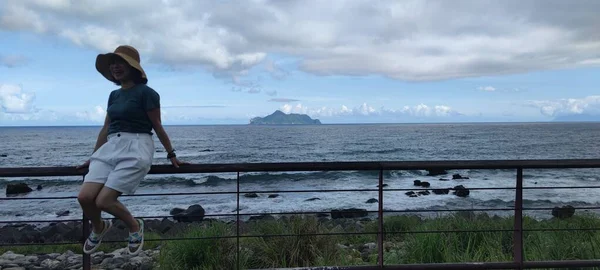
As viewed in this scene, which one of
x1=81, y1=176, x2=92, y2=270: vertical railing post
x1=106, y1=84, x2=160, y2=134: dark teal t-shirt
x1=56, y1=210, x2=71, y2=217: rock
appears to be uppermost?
x1=106, y1=84, x2=160, y2=134: dark teal t-shirt

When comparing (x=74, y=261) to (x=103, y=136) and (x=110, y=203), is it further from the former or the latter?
(x=110, y=203)

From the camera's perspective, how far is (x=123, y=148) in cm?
333

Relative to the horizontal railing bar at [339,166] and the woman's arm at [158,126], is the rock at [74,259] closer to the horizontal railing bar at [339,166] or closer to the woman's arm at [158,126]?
the horizontal railing bar at [339,166]

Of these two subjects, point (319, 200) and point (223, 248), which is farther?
point (319, 200)

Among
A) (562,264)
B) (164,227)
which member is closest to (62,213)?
(164,227)

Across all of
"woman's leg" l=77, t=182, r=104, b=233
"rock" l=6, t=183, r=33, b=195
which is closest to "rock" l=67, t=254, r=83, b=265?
"woman's leg" l=77, t=182, r=104, b=233

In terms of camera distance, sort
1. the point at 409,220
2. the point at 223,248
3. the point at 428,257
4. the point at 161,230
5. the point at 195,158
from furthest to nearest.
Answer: the point at 195,158, the point at 161,230, the point at 409,220, the point at 223,248, the point at 428,257

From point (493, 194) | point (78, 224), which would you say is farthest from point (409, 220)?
point (493, 194)

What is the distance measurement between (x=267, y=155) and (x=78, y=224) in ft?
111

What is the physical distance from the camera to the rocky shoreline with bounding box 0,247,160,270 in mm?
7086

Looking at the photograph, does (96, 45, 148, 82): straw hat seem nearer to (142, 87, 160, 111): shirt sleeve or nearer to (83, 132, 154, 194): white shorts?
(142, 87, 160, 111): shirt sleeve

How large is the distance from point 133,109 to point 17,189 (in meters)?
24.6

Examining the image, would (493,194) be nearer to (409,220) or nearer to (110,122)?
(409,220)

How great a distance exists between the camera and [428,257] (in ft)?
16.9
